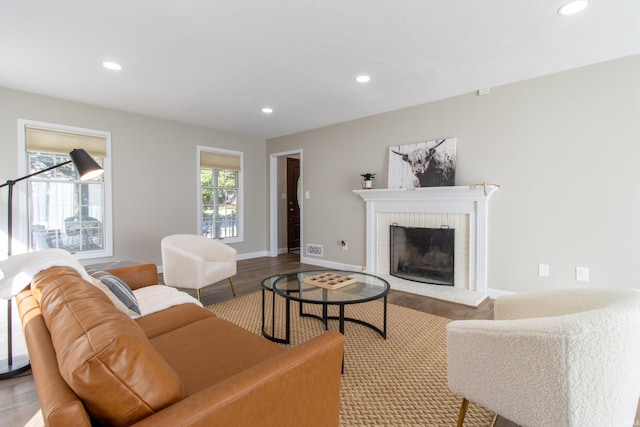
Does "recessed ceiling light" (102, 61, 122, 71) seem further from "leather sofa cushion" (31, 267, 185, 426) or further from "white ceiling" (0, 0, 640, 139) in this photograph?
"leather sofa cushion" (31, 267, 185, 426)

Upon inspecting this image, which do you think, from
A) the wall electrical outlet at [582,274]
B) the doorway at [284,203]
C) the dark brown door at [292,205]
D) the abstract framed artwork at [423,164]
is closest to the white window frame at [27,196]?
the doorway at [284,203]

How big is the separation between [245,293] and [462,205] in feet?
9.39

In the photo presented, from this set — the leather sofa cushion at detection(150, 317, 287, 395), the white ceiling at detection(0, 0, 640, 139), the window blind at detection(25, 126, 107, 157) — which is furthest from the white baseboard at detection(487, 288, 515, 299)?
the window blind at detection(25, 126, 107, 157)

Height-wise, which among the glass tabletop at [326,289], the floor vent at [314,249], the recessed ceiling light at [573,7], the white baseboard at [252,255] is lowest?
the white baseboard at [252,255]

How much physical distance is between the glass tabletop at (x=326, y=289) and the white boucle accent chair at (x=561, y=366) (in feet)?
3.13

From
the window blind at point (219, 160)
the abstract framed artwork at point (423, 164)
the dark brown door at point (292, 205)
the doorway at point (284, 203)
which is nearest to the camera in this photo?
the abstract framed artwork at point (423, 164)

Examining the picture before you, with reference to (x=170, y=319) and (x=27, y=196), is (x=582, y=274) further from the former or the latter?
(x=27, y=196)

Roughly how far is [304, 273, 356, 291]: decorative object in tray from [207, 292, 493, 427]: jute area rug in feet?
1.46

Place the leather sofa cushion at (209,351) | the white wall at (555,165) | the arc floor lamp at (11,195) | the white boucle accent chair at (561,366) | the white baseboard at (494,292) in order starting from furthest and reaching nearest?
1. the white baseboard at (494,292)
2. the white wall at (555,165)
3. the arc floor lamp at (11,195)
4. the leather sofa cushion at (209,351)
5. the white boucle accent chair at (561,366)

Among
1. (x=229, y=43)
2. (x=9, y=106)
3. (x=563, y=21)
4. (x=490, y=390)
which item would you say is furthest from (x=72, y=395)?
(x=9, y=106)

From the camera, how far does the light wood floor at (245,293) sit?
1.60 meters

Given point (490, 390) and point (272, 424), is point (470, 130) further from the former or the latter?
point (272, 424)

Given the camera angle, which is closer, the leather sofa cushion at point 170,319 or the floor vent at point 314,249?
the leather sofa cushion at point 170,319

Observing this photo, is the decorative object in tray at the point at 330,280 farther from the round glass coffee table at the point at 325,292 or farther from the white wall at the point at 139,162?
the white wall at the point at 139,162
